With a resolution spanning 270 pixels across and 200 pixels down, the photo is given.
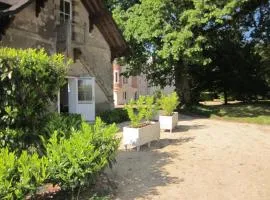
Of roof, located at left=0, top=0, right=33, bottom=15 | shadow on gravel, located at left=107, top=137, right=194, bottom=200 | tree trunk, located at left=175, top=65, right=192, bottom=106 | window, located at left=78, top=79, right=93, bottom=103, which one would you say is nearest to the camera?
shadow on gravel, located at left=107, top=137, right=194, bottom=200

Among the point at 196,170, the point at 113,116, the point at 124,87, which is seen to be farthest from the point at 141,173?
the point at 124,87

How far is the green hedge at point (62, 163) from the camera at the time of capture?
5320 mm

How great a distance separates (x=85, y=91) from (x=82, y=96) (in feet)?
1.05

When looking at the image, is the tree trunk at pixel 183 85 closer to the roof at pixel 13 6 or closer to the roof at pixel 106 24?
the roof at pixel 106 24

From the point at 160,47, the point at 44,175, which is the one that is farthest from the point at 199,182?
the point at 160,47

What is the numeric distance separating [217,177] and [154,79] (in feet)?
78.9

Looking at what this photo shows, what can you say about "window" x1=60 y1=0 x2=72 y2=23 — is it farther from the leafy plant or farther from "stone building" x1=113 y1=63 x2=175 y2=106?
"stone building" x1=113 y1=63 x2=175 y2=106

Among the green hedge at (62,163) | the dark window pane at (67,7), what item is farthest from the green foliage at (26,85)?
the dark window pane at (67,7)

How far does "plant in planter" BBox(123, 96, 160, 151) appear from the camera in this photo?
1134 cm

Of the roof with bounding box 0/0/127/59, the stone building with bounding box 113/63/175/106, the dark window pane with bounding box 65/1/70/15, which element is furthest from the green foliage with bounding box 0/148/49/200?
the stone building with bounding box 113/63/175/106

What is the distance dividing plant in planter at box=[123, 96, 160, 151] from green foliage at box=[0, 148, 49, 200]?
5.80 meters

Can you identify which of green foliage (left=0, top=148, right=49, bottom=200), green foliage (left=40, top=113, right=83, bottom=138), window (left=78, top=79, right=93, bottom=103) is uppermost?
window (left=78, top=79, right=93, bottom=103)

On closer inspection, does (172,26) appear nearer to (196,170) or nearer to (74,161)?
(196,170)

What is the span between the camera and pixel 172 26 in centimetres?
2331
